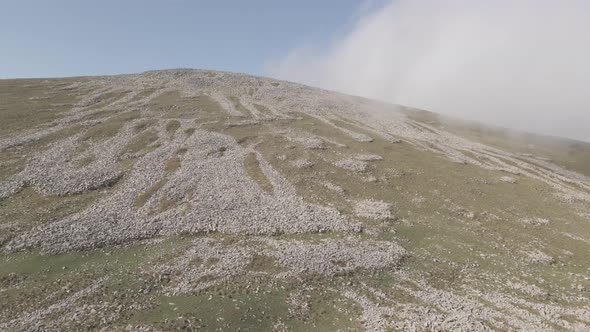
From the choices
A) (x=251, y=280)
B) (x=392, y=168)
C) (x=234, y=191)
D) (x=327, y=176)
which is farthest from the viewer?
(x=392, y=168)

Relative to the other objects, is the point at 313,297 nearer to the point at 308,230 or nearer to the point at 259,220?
the point at 308,230

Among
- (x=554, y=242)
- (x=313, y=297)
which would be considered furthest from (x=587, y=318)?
(x=313, y=297)

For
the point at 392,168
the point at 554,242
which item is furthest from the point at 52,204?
the point at 554,242

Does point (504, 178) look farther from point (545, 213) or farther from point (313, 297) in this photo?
point (313, 297)

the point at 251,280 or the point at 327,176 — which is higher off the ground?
the point at 327,176

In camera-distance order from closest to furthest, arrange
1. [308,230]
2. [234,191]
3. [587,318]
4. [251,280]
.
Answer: [587,318], [251,280], [308,230], [234,191]

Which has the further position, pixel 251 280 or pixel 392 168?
pixel 392 168
